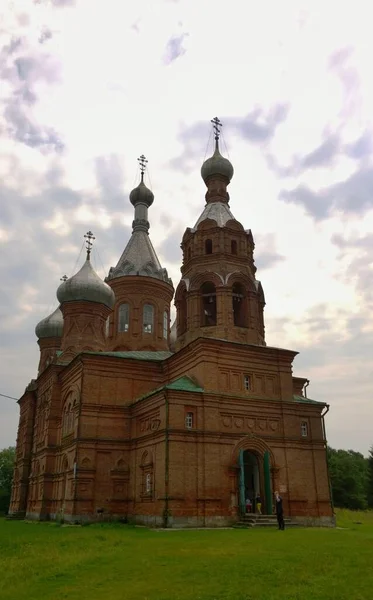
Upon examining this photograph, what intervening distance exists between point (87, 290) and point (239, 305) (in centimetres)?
968

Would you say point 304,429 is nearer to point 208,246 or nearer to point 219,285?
point 219,285

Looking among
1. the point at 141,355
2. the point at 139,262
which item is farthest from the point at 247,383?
the point at 139,262

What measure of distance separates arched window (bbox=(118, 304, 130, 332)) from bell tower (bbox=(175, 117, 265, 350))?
614 centimetres

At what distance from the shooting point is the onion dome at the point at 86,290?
29469 mm

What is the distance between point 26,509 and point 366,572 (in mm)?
27066

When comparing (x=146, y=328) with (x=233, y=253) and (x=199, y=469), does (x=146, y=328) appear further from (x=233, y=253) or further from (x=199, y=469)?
(x=199, y=469)

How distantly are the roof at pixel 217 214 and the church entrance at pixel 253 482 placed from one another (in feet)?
36.6

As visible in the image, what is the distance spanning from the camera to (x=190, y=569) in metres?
8.74

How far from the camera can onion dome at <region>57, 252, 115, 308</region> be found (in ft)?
96.7

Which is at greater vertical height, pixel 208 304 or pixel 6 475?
pixel 208 304

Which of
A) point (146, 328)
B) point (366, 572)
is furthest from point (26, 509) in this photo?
point (366, 572)

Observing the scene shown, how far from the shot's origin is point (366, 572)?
8227 millimetres

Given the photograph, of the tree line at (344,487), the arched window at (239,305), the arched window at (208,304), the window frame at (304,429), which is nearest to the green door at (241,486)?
the window frame at (304,429)

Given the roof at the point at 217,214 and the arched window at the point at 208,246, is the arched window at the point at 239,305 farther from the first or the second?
the roof at the point at 217,214
